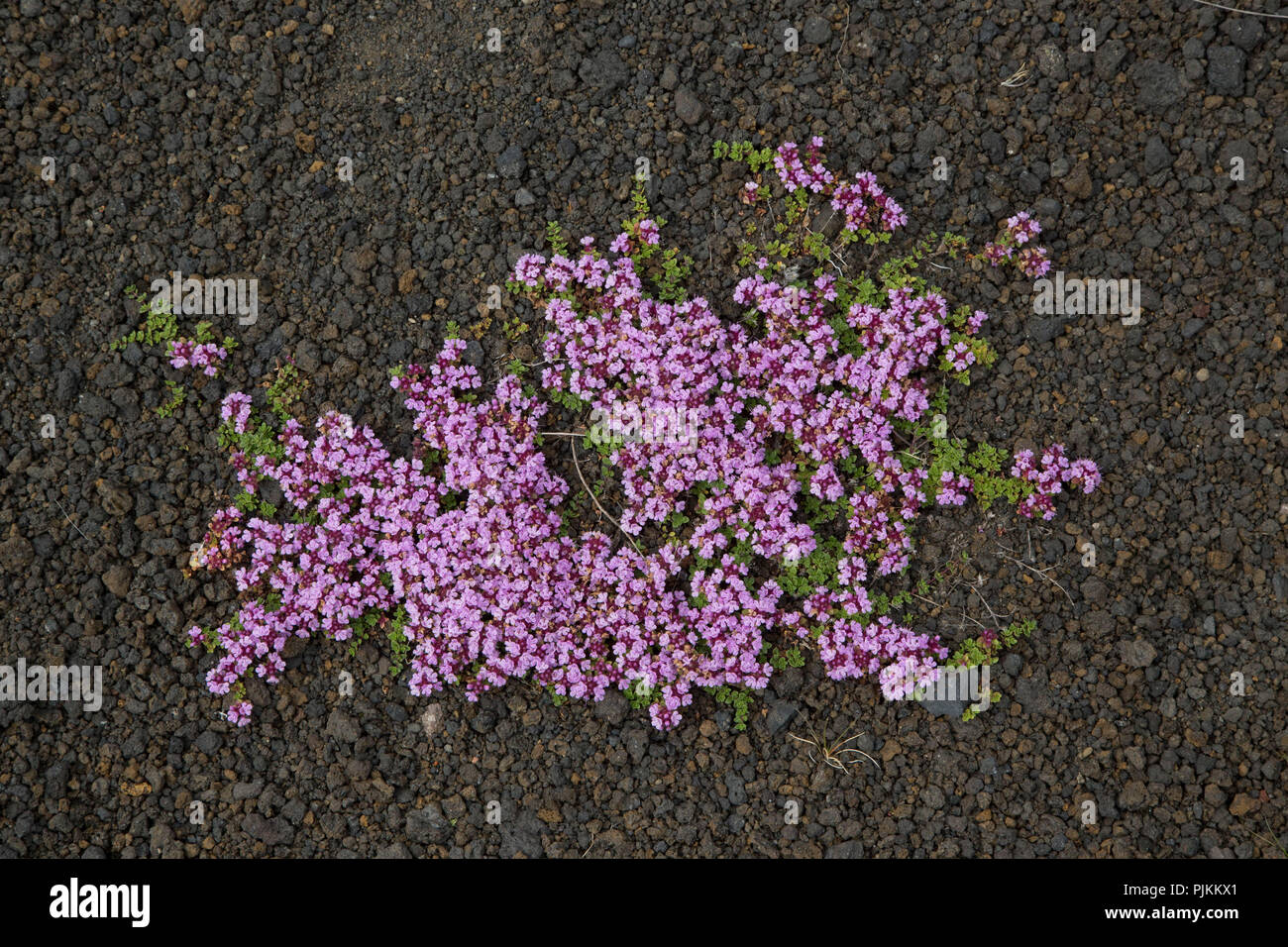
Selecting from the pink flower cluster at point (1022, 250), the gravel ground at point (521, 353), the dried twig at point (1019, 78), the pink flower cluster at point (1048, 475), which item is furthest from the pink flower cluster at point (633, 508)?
the dried twig at point (1019, 78)

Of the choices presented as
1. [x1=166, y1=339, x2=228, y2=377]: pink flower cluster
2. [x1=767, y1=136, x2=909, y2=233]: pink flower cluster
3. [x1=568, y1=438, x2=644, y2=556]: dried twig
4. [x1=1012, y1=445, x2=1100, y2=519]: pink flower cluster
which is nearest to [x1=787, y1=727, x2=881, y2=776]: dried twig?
[x1=568, y1=438, x2=644, y2=556]: dried twig

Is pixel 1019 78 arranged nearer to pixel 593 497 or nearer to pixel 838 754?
pixel 593 497

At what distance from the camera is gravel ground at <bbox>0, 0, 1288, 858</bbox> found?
19.3ft

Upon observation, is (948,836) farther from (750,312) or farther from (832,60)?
(832,60)

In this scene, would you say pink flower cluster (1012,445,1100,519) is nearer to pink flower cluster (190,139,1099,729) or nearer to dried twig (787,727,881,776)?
pink flower cluster (190,139,1099,729)

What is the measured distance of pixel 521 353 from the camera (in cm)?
614

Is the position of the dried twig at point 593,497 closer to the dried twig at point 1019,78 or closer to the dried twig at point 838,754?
the dried twig at point 838,754

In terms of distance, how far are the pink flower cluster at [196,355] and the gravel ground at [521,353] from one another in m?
0.12

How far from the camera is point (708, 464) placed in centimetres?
583

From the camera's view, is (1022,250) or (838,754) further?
(1022,250)

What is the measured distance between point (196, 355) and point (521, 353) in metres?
2.24

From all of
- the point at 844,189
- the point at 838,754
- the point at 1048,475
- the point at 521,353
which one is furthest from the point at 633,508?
the point at 1048,475

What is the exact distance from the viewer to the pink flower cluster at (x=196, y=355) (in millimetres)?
6102

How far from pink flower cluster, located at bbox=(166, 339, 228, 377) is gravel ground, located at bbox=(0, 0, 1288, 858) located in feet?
0.40
